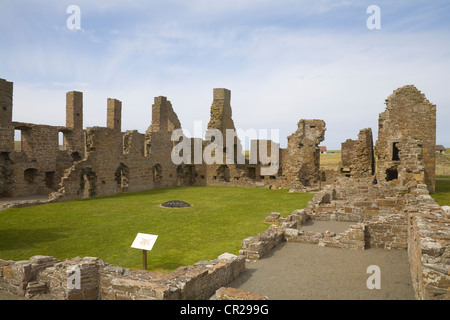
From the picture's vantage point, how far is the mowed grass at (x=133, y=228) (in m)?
9.32

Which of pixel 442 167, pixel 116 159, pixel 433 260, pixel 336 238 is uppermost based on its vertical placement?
pixel 116 159

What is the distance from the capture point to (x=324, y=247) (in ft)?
31.6

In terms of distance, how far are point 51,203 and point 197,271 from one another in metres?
15.0

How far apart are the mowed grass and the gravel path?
1746 millimetres

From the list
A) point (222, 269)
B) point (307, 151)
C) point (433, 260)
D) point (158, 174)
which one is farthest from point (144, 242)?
point (307, 151)

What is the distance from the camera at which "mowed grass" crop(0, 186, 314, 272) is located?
9.32m

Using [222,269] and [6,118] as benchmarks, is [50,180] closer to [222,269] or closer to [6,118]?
[6,118]

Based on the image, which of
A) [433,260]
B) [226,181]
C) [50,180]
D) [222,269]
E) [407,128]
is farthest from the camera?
[226,181]

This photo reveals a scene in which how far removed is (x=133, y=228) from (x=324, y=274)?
7440 millimetres

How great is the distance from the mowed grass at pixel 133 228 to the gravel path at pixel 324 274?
5.73 feet

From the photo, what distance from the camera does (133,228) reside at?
12.2 m

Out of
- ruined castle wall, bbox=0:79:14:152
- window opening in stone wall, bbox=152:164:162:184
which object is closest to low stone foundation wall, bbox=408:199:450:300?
window opening in stone wall, bbox=152:164:162:184
